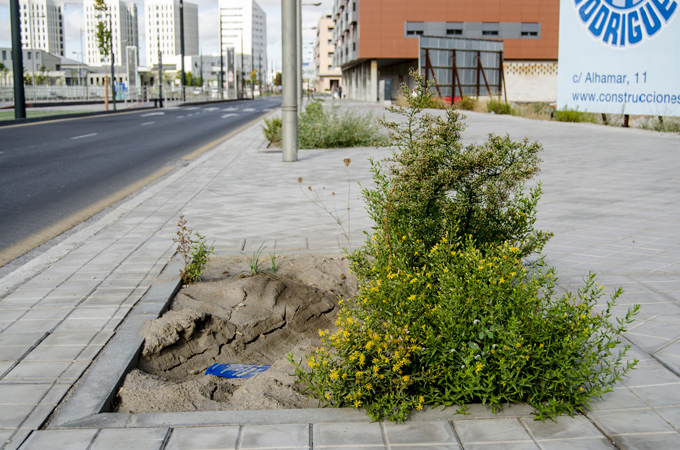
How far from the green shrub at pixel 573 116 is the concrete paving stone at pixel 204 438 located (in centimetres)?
2089

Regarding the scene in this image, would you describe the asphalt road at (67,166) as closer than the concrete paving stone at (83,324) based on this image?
No

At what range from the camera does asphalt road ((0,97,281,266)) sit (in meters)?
7.93

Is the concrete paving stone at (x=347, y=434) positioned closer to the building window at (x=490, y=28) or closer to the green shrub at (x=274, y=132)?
the green shrub at (x=274, y=132)

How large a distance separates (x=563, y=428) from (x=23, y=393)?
7.68 feet

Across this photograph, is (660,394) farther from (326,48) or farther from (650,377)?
(326,48)

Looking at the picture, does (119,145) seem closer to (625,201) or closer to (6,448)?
(625,201)

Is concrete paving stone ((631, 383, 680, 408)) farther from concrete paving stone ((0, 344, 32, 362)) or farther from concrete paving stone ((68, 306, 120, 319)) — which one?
concrete paving stone ((0, 344, 32, 362))

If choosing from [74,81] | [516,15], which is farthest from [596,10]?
[74,81]

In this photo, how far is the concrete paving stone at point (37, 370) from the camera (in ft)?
10.6

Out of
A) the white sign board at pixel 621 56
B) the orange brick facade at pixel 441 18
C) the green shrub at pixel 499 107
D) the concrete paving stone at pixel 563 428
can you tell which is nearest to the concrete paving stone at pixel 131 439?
the concrete paving stone at pixel 563 428

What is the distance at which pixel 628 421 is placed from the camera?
111 inches

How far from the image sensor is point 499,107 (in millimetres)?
28609

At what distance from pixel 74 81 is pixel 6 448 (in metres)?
113

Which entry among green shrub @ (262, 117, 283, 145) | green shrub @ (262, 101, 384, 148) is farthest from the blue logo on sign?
green shrub @ (262, 117, 283, 145)
